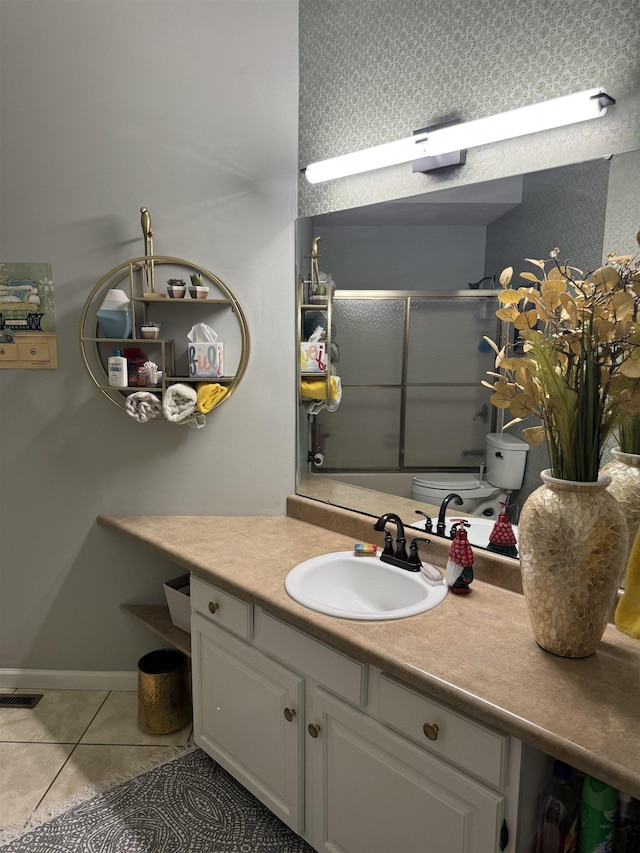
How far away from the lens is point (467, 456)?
183 centimetres

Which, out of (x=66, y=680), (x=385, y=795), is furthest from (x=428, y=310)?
(x=66, y=680)

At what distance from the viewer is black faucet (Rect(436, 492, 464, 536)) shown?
1817 millimetres

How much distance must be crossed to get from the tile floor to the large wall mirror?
1139 millimetres

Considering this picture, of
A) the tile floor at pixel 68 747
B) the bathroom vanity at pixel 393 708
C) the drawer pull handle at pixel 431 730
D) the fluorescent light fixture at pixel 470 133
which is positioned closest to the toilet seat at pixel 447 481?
the bathroom vanity at pixel 393 708

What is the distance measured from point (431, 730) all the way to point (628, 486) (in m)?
0.71

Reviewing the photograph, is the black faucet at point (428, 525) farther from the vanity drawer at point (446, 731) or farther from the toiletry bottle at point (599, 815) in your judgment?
the toiletry bottle at point (599, 815)

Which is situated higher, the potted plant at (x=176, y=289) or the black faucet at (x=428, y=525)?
the potted plant at (x=176, y=289)

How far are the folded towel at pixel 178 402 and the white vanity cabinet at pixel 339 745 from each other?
0.63 m

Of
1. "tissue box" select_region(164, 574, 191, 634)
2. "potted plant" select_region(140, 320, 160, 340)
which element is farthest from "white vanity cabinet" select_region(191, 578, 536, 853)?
"potted plant" select_region(140, 320, 160, 340)

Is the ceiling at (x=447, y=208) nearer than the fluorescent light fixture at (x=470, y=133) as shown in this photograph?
No

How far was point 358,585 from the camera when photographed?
6.09 feet

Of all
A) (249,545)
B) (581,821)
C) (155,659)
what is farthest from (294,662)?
(155,659)

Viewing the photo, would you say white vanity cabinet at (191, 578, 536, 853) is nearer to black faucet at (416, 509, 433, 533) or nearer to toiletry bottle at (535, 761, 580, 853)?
toiletry bottle at (535, 761, 580, 853)

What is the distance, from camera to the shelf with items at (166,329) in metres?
2.18
